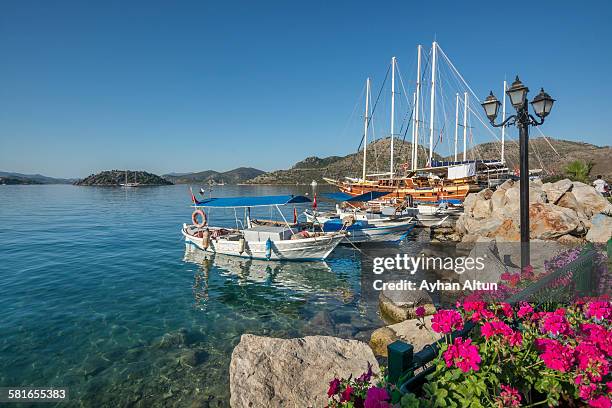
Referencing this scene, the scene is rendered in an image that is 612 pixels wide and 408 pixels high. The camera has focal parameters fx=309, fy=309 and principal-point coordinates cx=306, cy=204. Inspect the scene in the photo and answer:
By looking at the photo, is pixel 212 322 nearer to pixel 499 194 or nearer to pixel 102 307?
pixel 102 307

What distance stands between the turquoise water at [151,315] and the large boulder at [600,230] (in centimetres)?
1188

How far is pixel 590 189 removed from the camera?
2127 centimetres

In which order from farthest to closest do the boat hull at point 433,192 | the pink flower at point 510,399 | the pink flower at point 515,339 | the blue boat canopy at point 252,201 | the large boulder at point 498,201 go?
the boat hull at point 433,192 < the large boulder at point 498,201 < the blue boat canopy at point 252,201 < the pink flower at point 515,339 < the pink flower at point 510,399

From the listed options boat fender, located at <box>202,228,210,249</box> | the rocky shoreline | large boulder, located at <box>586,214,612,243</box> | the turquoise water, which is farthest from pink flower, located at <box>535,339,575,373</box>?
boat fender, located at <box>202,228,210,249</box>

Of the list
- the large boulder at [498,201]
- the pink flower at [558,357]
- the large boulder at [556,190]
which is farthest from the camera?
the large boulder at [498,201]

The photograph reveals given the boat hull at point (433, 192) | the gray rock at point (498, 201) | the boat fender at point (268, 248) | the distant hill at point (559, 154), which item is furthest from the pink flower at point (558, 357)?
the distant hill at point (559, 154)

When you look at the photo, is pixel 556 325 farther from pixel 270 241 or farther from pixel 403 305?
pixel 270 241

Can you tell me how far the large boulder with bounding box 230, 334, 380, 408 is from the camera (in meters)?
6.21

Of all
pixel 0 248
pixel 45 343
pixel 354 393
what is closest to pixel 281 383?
pixel 354 393

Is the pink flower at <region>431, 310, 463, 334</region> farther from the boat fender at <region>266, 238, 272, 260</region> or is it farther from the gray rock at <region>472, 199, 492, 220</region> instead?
the gray rock at <region>472, 199, 492, 220</region>

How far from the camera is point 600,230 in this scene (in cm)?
1545

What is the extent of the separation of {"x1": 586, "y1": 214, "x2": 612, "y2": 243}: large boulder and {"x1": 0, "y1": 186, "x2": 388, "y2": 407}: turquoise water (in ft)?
39.0

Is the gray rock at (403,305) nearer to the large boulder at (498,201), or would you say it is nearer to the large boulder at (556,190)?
the large boulder at (498,201)

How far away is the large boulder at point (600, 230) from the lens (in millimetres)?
15130
